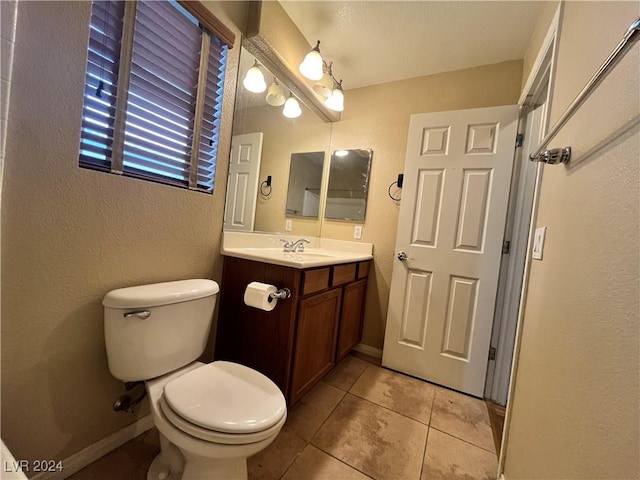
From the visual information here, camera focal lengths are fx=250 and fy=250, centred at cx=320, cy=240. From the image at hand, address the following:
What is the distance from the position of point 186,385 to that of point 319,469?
679 millimetres

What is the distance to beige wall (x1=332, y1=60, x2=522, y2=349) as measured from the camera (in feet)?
6.27

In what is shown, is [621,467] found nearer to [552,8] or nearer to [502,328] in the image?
[502,328]

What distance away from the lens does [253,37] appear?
1.40m

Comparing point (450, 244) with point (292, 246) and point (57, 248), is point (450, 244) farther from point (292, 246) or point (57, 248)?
point (57, 248)

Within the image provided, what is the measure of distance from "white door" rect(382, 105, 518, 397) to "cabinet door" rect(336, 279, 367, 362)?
0.23m

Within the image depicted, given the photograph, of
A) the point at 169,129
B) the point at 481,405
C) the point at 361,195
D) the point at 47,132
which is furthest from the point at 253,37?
the point at 481,405

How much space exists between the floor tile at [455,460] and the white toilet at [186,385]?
0.81 meters

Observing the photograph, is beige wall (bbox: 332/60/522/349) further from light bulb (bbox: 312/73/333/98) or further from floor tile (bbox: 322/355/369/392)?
light bulb (bbox: 312/73/333/98)

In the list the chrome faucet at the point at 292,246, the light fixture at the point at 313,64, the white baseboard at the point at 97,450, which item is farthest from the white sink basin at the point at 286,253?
the light fixture at the point at 313,64

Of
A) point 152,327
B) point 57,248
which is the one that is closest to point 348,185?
point 152,327

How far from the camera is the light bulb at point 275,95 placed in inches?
66.1

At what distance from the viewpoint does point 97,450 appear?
1015 millimetres

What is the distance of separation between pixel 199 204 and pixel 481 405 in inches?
82.6

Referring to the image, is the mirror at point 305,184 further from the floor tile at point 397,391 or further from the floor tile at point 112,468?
the floor tile at point 112,468
